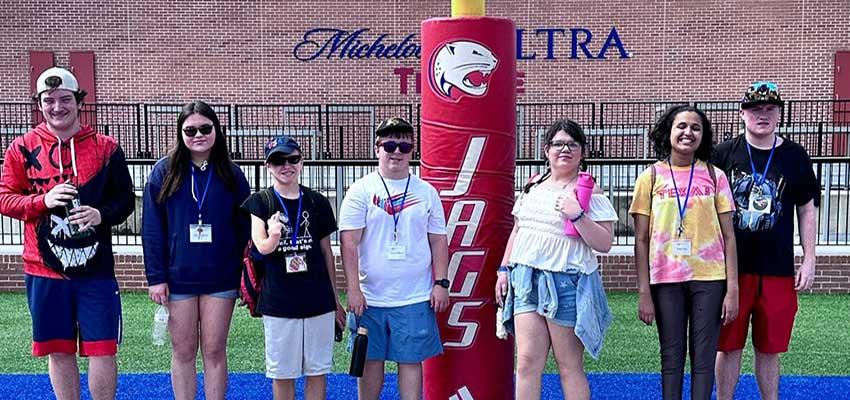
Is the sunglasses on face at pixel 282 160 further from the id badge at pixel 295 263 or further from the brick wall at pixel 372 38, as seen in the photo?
the brick wall at pixel 372 38

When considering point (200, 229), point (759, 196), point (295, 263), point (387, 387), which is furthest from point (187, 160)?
point (759, 196)

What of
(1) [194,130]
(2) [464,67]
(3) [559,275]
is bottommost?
(3) [559,275]

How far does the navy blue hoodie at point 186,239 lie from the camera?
424 centimetres

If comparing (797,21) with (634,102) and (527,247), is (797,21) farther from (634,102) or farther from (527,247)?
(527,247)

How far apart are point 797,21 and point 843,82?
1715 mm

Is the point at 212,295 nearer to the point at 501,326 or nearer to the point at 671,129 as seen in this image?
the point at 501,326

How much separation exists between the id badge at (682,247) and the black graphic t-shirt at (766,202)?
1.31 ft

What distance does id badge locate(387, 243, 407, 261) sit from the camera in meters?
4.23

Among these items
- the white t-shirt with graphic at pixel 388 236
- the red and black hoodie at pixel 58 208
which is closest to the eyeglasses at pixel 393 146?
the white t-shirt with graphic at pixel 388 236

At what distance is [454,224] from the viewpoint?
4656mm

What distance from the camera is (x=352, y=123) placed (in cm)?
1905

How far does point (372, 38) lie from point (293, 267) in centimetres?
1570

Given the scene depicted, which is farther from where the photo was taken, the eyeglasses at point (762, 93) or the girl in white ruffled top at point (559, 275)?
the eyeglasses at point (762, 93)

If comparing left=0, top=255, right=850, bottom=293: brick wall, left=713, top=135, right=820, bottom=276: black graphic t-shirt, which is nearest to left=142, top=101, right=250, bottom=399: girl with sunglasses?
left=713, top=135, right=820, bottom=276: black graphic t-shirt
